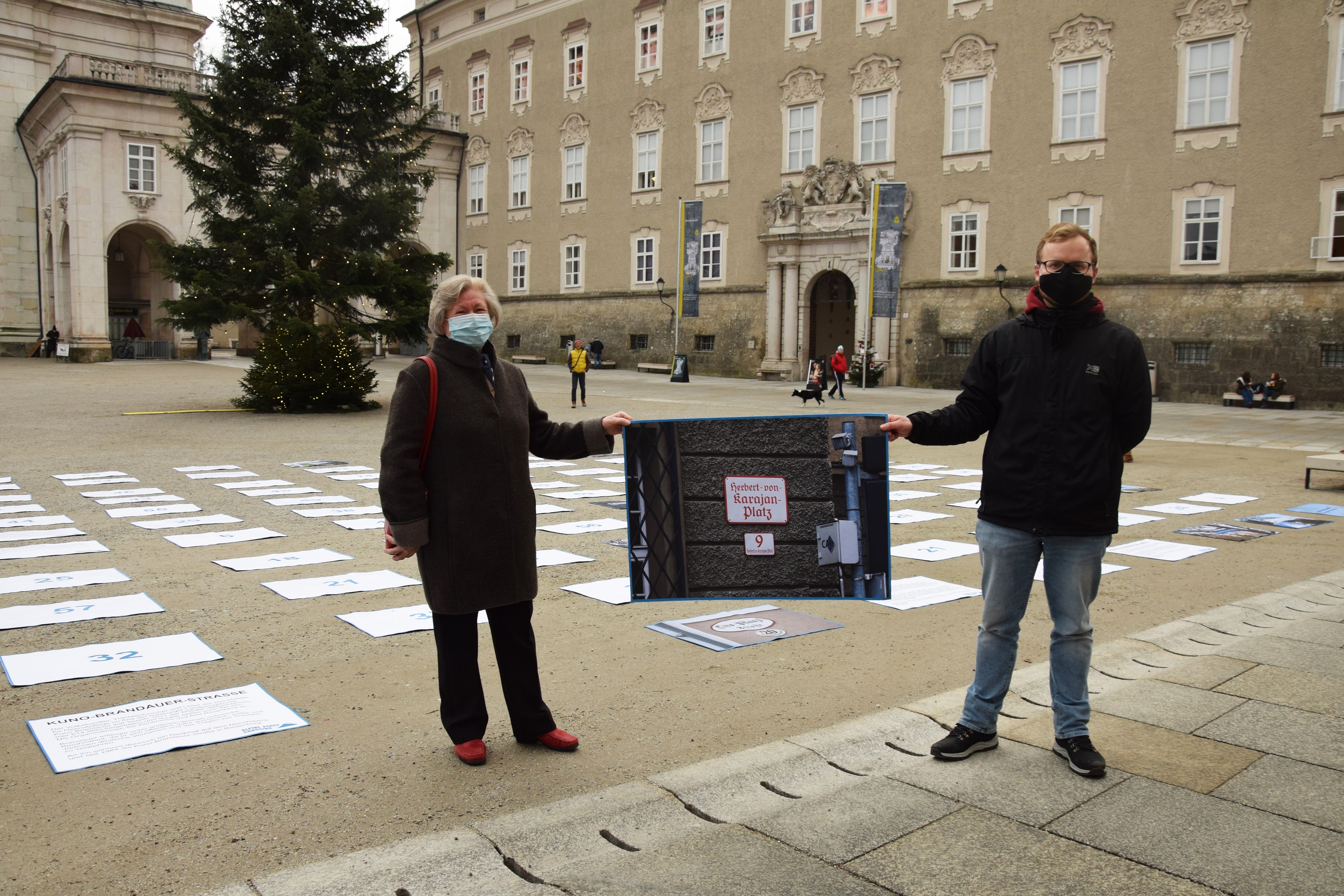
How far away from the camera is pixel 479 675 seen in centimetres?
425

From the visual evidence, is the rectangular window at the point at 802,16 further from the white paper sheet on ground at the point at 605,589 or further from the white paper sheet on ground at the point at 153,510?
the white paper sheet on ground at the point at 605,589

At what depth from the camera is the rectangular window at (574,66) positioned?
43.3 metres

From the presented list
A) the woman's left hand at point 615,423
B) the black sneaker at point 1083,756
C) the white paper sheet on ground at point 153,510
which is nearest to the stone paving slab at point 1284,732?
the black sneaker at point 1083,756

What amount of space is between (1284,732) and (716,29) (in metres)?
37.5

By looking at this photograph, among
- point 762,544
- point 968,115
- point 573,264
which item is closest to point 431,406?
point 762,544

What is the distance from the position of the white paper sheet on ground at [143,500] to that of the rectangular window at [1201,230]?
25.8m

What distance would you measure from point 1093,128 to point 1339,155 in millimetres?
6044

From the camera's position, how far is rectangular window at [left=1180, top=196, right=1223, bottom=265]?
27.6 m

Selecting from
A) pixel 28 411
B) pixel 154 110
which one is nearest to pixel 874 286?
pixel 28 411

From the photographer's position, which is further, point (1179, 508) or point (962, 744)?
point (1179, 508)

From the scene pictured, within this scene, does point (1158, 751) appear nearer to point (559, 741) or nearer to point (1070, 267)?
point (1070, 267)

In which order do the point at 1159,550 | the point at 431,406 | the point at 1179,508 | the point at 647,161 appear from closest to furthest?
the point at 431,406 < the point at 1159,550 < the point at 1179,508 < the point at 647,161

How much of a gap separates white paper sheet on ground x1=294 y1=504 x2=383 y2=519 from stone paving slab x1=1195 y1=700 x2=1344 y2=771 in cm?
746

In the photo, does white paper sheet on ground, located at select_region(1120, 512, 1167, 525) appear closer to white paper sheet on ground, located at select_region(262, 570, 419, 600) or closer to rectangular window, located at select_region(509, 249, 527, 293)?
white paper sheet on ground, located at select_region(262, 570, 419, 600)
